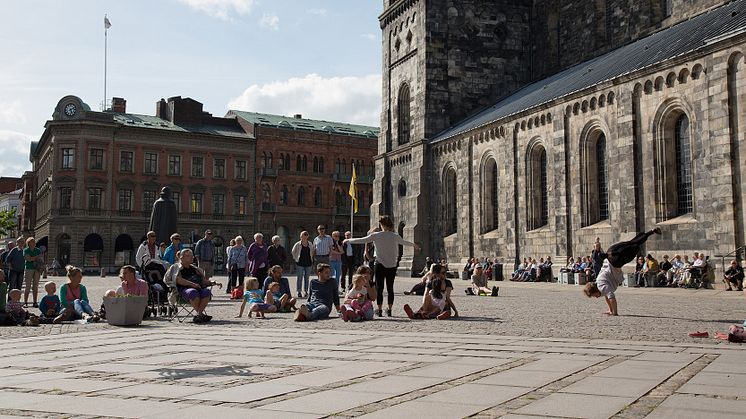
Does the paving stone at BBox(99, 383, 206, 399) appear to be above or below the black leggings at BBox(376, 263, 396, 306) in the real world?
below

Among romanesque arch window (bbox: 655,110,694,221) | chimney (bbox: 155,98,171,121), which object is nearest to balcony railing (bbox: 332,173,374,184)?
chimney (bbox: 155,98,171,121)

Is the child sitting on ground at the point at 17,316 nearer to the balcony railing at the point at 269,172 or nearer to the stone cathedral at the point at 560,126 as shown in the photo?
the stone cathedral at the point at 560,126

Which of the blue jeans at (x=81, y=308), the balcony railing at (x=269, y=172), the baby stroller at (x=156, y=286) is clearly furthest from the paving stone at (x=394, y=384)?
the balcony railing at (x=269, y=172)

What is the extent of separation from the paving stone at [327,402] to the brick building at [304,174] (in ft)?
206

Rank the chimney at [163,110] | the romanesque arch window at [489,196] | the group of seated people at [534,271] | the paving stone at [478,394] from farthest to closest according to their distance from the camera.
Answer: the chimney at [163,110] < the romanesque arch window at [489,196] < the group of seated people at [534,271] < the paving stone at [478,394]

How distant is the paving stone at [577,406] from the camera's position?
5137 millimetres

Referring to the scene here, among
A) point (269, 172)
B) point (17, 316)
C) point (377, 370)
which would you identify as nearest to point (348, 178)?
point (269, 172)

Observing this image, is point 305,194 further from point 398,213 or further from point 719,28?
point 719,28

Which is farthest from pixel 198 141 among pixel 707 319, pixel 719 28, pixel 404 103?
pixel 707 319

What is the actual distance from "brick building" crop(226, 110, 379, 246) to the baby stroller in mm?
52624

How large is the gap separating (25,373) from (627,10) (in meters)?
37.0

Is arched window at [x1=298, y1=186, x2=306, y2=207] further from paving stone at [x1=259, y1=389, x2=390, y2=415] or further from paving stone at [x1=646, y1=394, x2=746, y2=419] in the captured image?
paving stone at [x1=646, y1=394, x2=746, y2=419]

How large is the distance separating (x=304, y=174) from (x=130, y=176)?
16.2 metres

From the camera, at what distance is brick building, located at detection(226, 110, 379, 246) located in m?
68.7
